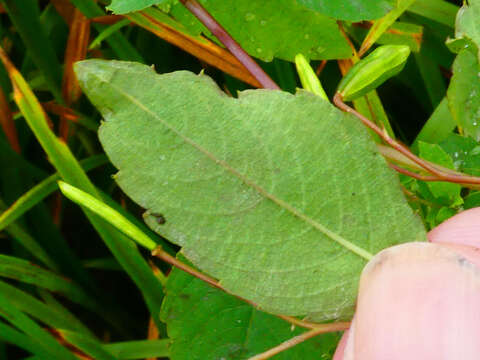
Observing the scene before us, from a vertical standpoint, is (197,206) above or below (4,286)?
above

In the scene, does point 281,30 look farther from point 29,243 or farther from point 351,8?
point 29,243

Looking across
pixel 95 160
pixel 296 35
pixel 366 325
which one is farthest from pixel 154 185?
pixel 95 160

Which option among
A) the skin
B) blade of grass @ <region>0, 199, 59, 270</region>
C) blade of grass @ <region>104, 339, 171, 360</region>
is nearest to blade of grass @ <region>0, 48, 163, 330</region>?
blade of grass @ <region>104, 339, 171, 360</region>

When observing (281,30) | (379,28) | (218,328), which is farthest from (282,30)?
(218,328)

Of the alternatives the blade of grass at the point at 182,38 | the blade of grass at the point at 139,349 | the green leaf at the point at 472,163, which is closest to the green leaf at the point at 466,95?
the green leaf at the point at 472,163

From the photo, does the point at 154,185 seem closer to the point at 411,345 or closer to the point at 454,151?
the point at 411,345

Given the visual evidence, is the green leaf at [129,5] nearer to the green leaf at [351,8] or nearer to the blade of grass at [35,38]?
the green leaf at [351,8]
